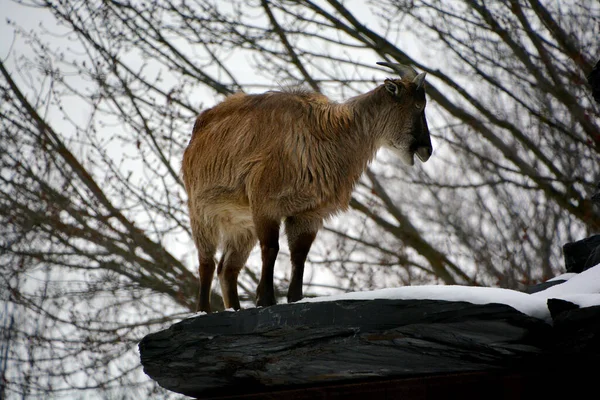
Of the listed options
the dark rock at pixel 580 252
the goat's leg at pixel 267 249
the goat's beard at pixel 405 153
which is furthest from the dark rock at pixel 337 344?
the goat's beard at pixel 405 153

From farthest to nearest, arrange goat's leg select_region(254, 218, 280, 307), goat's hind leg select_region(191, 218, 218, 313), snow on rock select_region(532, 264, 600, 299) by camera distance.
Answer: goat's hind leg select_region(191, 218, 218, 313) → goat's leg select_region(254, 218, 280, 307) → snow on rock select_region(532, 264, 600, 299)

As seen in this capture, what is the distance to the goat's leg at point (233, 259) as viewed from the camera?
5.84 meters

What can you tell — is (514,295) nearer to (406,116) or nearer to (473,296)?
(473,296)

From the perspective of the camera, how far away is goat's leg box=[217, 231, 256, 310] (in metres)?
5.84

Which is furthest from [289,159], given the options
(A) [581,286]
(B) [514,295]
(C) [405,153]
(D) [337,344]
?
(A) [581,286]

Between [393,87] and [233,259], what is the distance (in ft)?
6.10

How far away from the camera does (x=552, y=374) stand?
3703mm

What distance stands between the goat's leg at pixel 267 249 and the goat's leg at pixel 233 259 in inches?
34.5

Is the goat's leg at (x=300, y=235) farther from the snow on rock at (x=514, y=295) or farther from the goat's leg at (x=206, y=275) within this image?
the snow on rock at (x=514, y=295)

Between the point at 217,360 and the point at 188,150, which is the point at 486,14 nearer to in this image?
the point at 188,150

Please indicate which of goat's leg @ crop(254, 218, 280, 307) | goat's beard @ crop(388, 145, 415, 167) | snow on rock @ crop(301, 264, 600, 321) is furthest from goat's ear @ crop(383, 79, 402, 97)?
snow on rock @ crop(301, 264, 600, 321)

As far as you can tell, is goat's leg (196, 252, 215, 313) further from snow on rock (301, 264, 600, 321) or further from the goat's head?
snow on rock (301, 264, 600, 321)

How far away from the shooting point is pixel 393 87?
17.3 feet

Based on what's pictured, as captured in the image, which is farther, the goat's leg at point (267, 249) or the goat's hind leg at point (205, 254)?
the goat's hind leg at point (205, 254)
